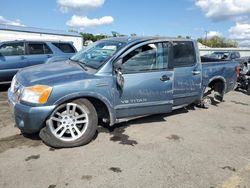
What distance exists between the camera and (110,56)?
4648 mm

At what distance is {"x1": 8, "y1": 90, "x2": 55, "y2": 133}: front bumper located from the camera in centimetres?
391

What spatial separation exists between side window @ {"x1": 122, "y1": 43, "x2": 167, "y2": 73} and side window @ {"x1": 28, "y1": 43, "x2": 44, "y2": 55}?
18.6ft

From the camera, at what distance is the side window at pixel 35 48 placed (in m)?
9.33

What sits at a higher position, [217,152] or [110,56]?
[110,56]

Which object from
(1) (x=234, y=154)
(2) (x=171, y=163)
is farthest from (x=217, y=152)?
(2) (x=171, y=163)

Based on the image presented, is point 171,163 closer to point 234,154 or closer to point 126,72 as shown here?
point 234,154

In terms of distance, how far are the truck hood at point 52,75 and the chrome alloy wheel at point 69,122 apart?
410 millimetres

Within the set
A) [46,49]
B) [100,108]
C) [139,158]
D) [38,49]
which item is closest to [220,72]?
[100,108]

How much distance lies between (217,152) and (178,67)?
188 centimetres

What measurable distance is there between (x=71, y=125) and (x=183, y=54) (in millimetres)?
2771

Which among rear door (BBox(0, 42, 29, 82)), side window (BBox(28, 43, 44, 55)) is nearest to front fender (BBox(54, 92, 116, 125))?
rear door (BBox(0, 42, 29, 82))

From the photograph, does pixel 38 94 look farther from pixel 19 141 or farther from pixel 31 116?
pixel 19 141

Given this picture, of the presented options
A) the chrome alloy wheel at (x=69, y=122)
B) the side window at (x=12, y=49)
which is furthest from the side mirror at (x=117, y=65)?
the side window at (x=12, y=49)

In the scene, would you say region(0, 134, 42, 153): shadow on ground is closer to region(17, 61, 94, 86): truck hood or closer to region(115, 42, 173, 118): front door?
region(17, 61, 94, 86): truck hood
